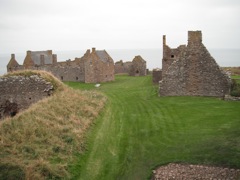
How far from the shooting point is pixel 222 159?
1409 cm

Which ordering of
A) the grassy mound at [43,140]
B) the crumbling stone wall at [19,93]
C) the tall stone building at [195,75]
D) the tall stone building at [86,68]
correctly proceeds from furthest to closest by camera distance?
the tall stone building at [86,68], the tall stone building at [195,75], the crumbling stone wall at [19,93], the grassy mound at [43,140]

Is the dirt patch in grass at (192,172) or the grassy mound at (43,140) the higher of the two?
the grassy mound at (43,140)

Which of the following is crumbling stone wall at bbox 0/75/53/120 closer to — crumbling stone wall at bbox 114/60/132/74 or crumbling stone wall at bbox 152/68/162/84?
crumbling stone wall at bbox 152/68/162/84

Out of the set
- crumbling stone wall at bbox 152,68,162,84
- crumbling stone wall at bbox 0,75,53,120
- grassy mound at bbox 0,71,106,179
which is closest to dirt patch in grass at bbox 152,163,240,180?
grassy mound at bbox 0,71,106,179

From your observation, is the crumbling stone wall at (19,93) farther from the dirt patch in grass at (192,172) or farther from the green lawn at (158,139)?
the dirt patch in grass at (192,172)

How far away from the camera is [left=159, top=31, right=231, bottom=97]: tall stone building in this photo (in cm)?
2856

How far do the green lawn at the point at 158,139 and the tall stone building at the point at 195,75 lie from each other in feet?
9.23

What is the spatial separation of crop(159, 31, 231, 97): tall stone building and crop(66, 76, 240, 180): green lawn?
281 centimetres

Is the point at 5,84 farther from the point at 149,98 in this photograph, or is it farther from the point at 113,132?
the point at 149,98

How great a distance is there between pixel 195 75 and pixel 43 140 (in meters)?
18.8

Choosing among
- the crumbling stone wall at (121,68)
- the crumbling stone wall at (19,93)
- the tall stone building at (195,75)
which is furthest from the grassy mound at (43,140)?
the crumbling stone wall at (121,68)

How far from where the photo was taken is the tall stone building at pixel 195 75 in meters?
28.6

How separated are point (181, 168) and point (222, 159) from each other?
79.3 inches

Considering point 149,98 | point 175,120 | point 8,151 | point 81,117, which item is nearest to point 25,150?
point 8,151
